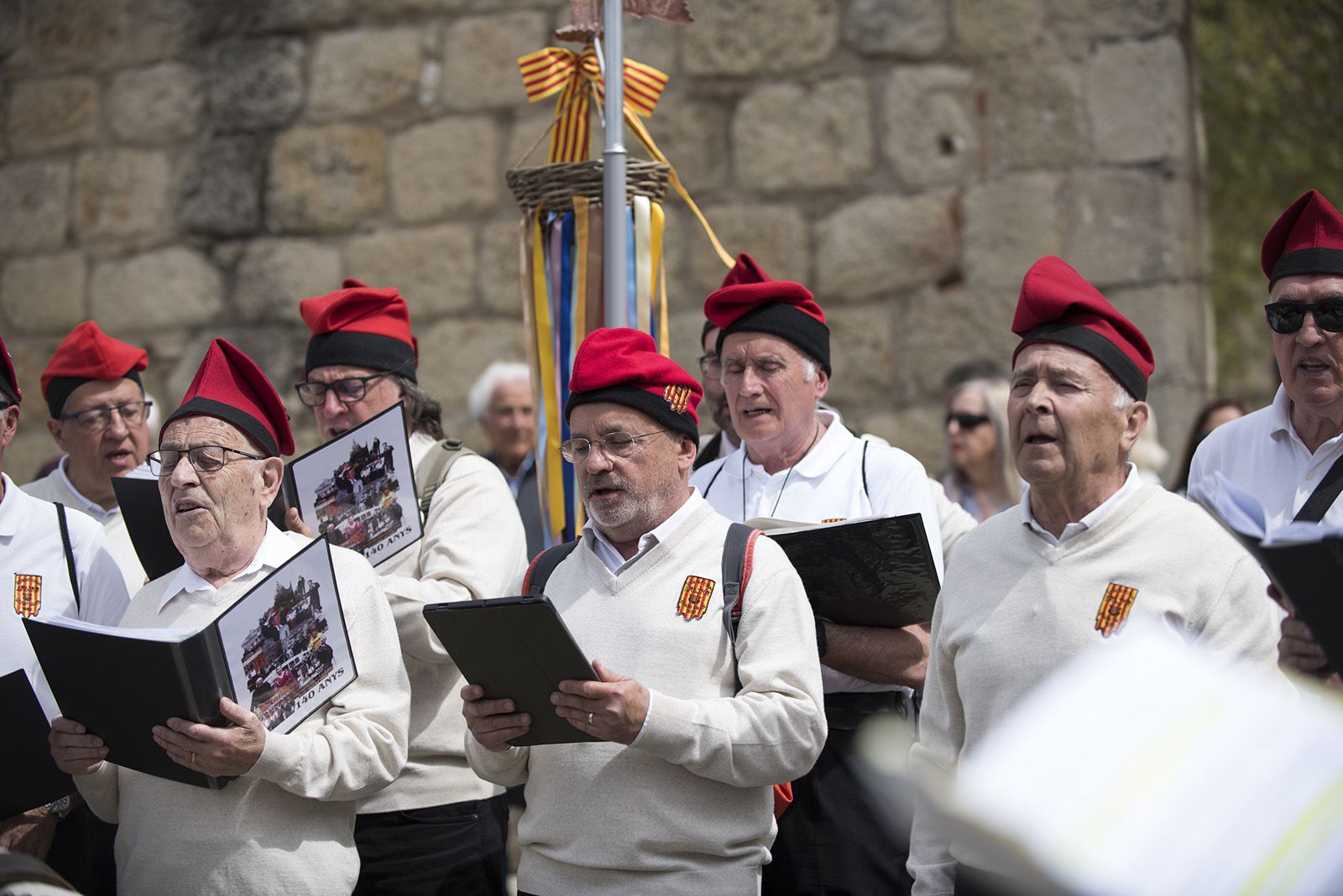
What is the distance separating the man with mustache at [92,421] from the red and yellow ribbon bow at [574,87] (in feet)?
5.01

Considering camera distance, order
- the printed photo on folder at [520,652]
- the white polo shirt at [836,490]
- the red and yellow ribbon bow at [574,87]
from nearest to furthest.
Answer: the printed photo on folder at [520,652], the white polo shirt at [836,490], the red and yellow ribbon bow at [574,87]

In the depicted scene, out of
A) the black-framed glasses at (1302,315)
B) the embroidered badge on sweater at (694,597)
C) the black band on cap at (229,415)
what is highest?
the black-framed glasses at (1302,315)

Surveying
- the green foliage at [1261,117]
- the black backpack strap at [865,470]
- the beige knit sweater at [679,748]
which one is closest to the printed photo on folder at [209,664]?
the beige knit sweater at [679,748]

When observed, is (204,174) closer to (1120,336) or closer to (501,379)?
(501,379)

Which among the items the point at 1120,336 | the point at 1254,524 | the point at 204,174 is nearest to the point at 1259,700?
the point at 1254,524

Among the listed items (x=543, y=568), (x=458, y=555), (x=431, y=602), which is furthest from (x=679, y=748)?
(x=458, y=555)

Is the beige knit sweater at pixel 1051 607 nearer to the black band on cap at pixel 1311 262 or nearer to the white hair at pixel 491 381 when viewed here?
the black band on cap at pixel 1311 262

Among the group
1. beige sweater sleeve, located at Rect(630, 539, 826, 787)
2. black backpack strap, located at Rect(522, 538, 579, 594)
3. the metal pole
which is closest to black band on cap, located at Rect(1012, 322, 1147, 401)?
beige sweater sleeve, located at Rect(630, 539, 826, 787)

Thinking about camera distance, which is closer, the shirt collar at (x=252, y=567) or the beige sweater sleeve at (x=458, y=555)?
the shirt collar at (x=252, y=567)

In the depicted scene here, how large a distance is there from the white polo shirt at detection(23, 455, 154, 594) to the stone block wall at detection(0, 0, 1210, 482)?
232 centimetres

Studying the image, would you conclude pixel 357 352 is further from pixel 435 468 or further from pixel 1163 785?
pixel 1163 785

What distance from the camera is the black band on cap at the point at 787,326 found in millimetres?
4027

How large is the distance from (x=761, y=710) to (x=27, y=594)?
1727 mm

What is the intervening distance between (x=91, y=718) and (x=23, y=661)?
0.45m
